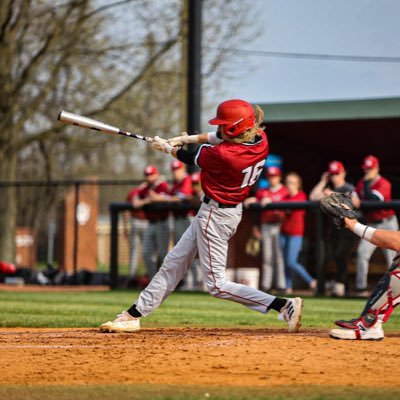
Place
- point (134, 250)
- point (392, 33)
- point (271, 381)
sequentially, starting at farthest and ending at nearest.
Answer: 1. point (392, 33)
2. point (134, 250)
3. point (271, 381)

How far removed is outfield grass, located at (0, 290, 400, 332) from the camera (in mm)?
8750

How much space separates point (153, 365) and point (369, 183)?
330 inches

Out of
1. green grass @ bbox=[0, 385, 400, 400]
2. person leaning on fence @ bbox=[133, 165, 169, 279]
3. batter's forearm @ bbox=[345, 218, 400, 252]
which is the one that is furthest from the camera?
person leaning on fence @ bbox=[133, 165, 169, 279]

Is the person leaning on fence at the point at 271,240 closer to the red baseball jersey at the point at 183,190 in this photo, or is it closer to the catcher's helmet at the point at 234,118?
the red baseball jersey at the point at 183,190

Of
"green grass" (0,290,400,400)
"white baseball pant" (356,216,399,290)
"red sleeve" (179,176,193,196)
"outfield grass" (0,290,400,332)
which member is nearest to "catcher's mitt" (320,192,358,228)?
"green grass" (0,290,400,400)

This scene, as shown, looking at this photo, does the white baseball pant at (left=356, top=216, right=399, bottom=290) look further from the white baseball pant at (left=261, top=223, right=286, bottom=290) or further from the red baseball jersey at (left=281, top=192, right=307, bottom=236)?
the white baseball pant at (left=261, top=223, right=286, bottom=290)

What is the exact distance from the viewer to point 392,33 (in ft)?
57.7

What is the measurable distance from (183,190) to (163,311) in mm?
4686

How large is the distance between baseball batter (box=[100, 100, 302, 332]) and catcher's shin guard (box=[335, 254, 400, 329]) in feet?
2.24

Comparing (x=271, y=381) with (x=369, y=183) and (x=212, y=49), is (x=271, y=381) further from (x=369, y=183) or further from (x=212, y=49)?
(x=212, y=49)

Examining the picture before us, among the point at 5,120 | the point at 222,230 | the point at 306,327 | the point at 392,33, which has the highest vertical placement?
the point at 392,33

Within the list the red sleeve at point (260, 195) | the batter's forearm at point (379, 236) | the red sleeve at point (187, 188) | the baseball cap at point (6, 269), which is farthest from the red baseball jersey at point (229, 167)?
the baseball cap at point (6, 269)

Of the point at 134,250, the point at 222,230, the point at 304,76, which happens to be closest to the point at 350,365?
the point at 222,230

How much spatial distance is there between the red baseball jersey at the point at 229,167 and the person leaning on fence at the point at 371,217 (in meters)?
6.11
